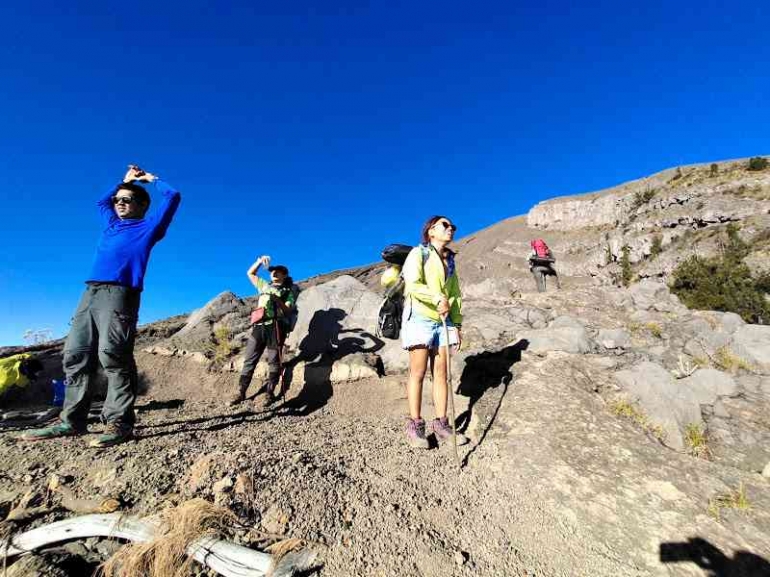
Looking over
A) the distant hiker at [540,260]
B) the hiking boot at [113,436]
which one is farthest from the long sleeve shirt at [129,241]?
the distant hiker at [540,260]

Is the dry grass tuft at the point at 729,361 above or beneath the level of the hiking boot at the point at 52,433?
above

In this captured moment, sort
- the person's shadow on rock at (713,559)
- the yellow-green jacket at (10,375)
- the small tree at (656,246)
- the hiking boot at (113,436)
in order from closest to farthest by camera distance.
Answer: the person's shadow on rock at (713,559)
the hiking boot at (113,436)
the yellow-green jacket at (10,375)
the small tree at (656,246)

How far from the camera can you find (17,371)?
618cm

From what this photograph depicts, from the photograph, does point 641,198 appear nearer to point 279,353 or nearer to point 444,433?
point 279,353

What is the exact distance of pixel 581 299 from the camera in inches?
488

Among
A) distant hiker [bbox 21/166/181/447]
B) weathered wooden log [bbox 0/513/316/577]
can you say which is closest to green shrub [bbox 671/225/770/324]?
weathered wooden log [bbox 0/513/316/577]

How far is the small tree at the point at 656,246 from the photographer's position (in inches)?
1467

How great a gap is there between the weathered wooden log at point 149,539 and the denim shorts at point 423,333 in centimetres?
252

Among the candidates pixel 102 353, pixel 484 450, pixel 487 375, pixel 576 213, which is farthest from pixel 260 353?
pixel 576 213

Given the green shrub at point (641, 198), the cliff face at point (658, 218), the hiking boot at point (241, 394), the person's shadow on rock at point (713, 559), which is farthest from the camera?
the green shrub at point (641, 198)

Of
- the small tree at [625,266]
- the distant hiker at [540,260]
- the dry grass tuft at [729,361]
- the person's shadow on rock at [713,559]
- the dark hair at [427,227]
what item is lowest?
the person's shadow on rock at [713,559]

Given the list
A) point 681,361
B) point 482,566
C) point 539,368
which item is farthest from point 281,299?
point 681,361

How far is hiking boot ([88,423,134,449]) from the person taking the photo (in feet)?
12.0

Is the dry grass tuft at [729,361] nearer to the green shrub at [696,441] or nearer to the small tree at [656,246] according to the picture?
the green shrub at [696,441]
